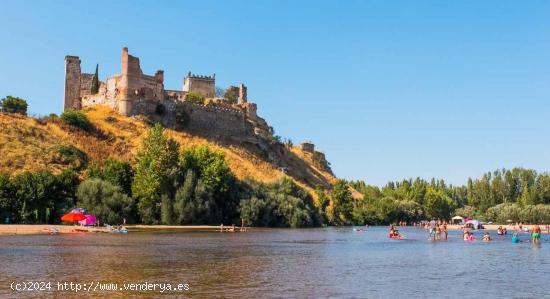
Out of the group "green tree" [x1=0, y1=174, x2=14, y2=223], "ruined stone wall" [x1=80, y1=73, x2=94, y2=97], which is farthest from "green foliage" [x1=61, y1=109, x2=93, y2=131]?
"green tree" [x1=0, y1=174, x2=14, y2=223]

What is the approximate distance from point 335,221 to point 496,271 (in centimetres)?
7159

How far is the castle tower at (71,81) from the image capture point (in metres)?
101

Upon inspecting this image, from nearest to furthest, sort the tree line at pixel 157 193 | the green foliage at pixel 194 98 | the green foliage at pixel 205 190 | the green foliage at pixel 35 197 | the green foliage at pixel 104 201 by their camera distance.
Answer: the green foliage at pixel 35 197
the tree line at pixel 157 193
the green foliage at pixel 104 201
the green foliage at pixel 205 190
the green foliage at pixel 194 98

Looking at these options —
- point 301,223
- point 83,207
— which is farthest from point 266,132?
point 83,207

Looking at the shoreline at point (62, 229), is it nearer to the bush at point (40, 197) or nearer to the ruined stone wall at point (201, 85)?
the bush at point (40, 197)

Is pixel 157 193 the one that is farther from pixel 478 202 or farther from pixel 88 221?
pixel 478 202

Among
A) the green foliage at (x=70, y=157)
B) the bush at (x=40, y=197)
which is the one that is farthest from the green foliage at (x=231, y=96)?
the bush at (x=40, y=197)

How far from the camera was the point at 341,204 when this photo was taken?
102m

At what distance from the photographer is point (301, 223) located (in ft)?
271

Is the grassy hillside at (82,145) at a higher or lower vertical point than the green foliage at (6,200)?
higher

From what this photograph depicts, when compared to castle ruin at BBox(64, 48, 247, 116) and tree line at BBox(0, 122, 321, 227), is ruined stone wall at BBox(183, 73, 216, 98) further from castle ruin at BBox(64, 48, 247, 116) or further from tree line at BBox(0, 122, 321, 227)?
tree line at BBox(0, 122, 321, 227)

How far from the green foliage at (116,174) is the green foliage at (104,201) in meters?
3.46

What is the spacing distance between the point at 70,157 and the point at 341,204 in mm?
45615

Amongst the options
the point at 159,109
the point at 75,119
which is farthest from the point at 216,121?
the point at 75,119
